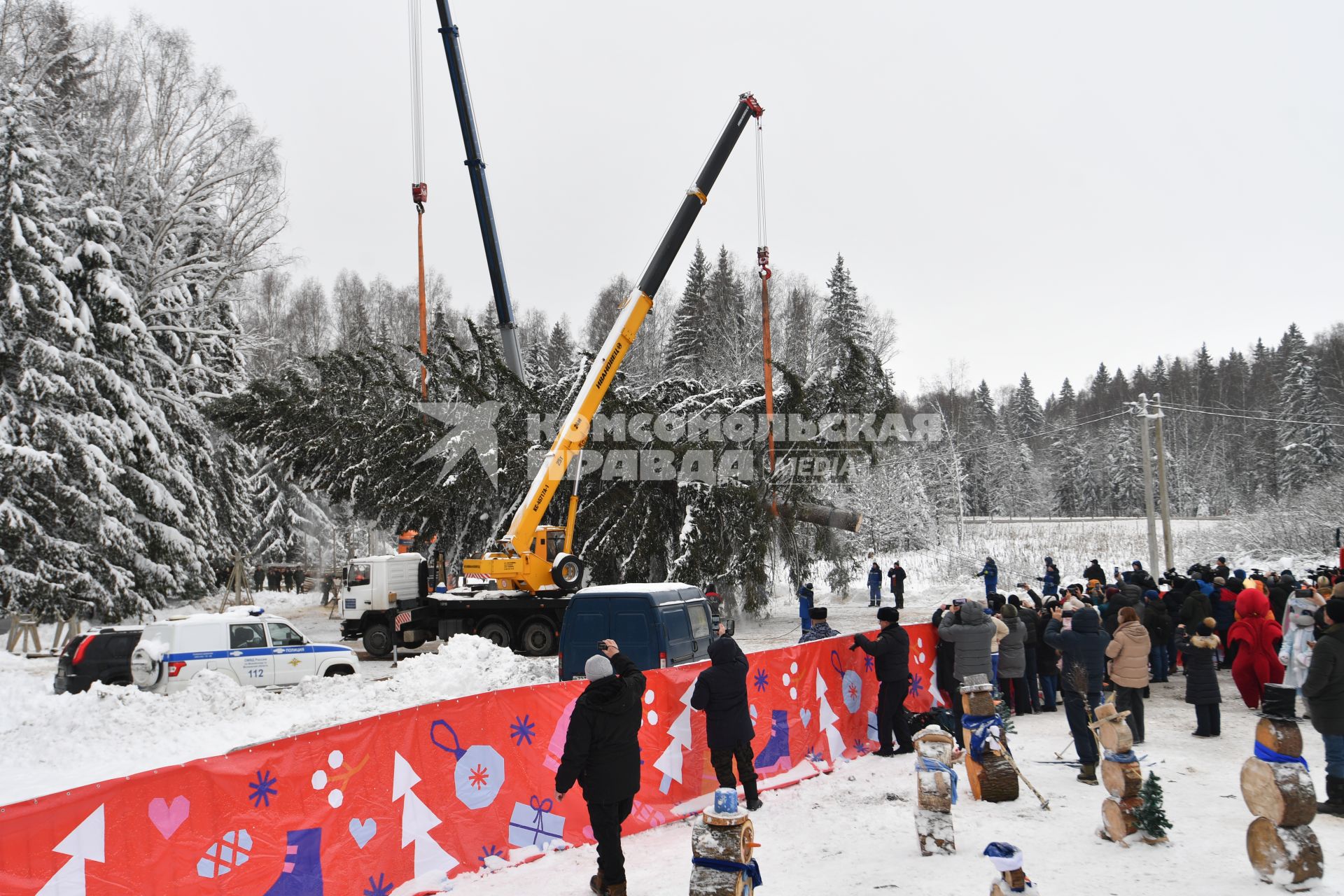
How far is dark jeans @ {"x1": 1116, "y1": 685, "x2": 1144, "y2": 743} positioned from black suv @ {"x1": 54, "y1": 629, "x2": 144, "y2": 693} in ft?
47.2

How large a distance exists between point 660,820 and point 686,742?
2.56 feet

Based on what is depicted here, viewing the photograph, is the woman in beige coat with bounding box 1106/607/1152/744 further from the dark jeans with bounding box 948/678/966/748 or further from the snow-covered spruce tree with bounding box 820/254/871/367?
the snow-covered spruce tree with bounding box 820/254/871/367

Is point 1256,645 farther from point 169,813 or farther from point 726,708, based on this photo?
point 169,813

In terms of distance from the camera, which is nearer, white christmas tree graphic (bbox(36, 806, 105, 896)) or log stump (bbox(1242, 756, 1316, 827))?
white christmas tree graphic (bbox(36, 806, 105, 896))

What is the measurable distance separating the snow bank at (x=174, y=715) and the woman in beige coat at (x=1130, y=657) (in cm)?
730

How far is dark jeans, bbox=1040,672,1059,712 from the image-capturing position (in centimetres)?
1191

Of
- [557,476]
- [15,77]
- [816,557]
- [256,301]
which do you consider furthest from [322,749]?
[256,301]

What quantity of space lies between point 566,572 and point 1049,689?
11630mm

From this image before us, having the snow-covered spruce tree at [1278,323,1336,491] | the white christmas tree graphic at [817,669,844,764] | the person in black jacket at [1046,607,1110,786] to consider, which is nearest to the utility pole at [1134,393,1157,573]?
the person in black jacket at [1046,607,1110,786]

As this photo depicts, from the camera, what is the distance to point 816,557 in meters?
25.6

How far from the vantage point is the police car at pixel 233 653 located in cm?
1301

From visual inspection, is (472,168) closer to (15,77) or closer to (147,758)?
(15,77)

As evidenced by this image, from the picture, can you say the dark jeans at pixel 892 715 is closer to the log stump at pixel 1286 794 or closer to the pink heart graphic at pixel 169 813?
the log stump at pixel 1286 794

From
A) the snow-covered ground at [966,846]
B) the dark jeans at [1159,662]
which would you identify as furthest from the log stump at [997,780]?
the dark jeans at [1159,662]
